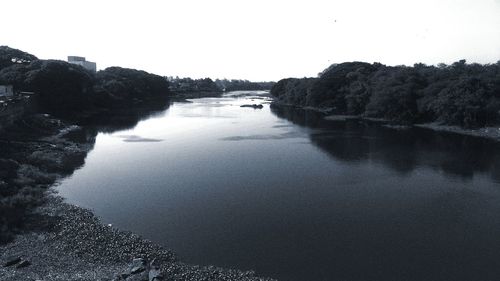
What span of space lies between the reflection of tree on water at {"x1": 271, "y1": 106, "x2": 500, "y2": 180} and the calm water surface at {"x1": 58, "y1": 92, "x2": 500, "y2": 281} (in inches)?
6.6

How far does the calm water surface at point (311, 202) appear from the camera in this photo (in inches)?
637

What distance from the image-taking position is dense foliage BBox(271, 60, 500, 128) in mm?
49812

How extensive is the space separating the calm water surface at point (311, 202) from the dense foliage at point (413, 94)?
307 inches

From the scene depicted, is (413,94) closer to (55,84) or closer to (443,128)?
(443,128)

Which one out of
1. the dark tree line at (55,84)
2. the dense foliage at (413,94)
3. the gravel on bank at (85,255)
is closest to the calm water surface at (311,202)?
the gravel on bank at (85,255)

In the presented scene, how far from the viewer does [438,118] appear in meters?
54.4

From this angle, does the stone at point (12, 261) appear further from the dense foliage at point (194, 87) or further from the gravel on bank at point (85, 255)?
the dense foliage at point (194, 87)

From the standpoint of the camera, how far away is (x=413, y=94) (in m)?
57.9

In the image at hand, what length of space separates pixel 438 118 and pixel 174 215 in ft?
148

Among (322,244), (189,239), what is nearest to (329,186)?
(322,244)

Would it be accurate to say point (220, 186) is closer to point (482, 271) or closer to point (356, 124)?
point (482, 271)

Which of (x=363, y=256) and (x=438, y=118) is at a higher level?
(x=438, y=118)

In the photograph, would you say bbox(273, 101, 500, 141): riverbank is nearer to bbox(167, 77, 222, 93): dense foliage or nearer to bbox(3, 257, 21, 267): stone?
bbox(3, 257, 21, 267): stone

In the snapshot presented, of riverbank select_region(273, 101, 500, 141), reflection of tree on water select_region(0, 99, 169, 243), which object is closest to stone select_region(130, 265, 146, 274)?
reflection of tree on water select_region(0, 99, 169, 243)
